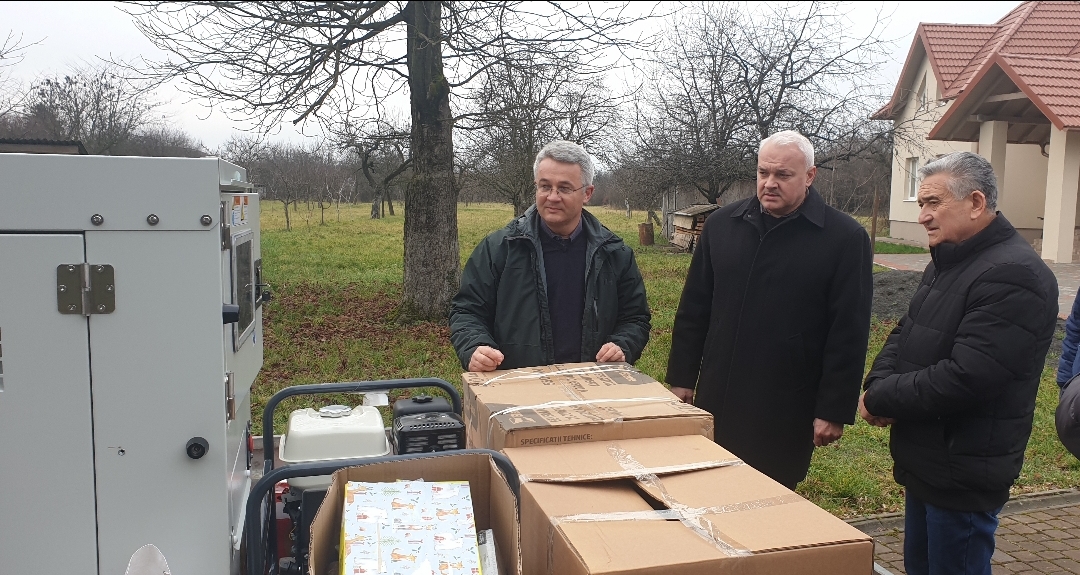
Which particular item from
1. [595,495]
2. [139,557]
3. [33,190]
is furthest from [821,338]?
[33,190]

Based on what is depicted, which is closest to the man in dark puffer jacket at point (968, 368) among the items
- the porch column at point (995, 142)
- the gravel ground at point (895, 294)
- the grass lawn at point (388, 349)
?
the grass lawn at point (388, 349)

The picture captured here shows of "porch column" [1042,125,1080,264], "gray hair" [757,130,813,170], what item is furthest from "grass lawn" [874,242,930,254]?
"gray hair" [757,130,813,170]

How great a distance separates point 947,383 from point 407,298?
8026 millimetres

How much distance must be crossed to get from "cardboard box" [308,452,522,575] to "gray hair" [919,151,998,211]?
1.83m

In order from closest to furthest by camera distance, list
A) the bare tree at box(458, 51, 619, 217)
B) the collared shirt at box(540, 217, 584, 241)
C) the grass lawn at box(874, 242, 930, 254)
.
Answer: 1. the collared shirt at box(540, 217, 584, 241)
2. the bare tree at box(458, 51, 619, 217)
3. the grass lawn at box(874, 242, 930, 254)

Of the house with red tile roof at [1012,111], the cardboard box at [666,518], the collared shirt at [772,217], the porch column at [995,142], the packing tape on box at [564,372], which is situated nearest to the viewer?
the cardboard box at [666,518]

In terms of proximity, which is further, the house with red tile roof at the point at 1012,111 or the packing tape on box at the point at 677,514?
the house with red tile roof at the point at 1012,111

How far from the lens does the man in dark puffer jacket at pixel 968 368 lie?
8.04ft

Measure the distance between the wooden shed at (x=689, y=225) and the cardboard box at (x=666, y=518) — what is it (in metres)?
18.3

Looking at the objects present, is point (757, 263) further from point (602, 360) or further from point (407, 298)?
point (407, 298)

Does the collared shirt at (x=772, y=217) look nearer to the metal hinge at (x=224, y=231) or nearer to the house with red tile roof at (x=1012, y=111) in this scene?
the metal hinge at (x=224, y=231)

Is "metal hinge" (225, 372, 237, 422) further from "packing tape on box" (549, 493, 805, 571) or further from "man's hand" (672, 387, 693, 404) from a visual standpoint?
"man's hand" (672, 387, 693, 404)

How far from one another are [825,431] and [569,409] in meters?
1.39

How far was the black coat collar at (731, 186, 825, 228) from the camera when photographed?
118 inches
